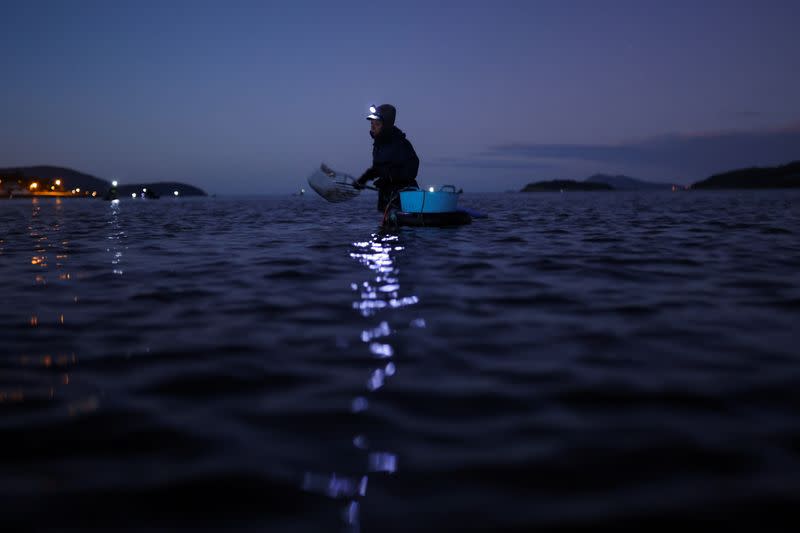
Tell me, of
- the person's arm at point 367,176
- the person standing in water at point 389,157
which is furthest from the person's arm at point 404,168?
the person's arm at point 367,176

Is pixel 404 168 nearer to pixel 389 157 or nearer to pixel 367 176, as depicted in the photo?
pixel 389 157

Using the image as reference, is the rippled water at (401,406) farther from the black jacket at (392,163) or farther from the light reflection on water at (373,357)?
the black jacket at (392,163)

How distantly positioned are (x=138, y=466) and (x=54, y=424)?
0.89m

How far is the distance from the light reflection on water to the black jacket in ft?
23.7

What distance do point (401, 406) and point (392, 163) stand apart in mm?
15550

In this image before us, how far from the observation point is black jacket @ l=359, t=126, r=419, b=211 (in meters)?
18.4

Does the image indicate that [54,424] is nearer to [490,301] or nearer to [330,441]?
[330,441]

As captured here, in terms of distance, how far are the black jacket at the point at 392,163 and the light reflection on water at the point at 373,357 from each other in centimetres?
722

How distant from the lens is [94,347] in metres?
4.91

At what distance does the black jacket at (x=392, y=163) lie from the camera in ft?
60.3

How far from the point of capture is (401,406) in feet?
11.5

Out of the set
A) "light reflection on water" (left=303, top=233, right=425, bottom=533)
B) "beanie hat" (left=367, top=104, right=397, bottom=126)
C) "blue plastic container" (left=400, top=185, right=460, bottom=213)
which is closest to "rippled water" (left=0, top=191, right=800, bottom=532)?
"light reflection on water" (left=303, top=233, right=425, bottom=533)

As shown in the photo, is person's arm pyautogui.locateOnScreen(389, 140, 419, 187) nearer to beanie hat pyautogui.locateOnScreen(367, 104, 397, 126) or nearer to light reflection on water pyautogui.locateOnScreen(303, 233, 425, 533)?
beanie hat pyautogui.locateOnScreen(367, 104, 397, 126)

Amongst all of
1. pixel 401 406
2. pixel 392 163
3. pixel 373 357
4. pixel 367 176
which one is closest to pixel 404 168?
pixel 392 163
